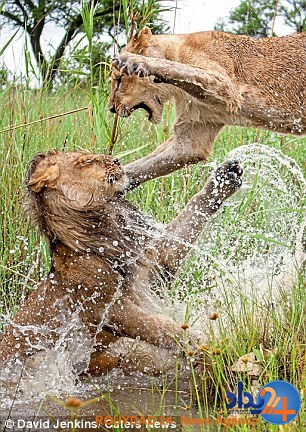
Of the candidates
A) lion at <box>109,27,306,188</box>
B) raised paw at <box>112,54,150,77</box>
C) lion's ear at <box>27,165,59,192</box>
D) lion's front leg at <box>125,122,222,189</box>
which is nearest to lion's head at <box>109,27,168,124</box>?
lion at <box>109,27,306,188</box>

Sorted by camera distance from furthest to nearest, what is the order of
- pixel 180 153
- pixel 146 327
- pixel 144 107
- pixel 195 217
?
pixel 180 153 → pixel 144 107 → pixel 195 217 → pixel 146 327

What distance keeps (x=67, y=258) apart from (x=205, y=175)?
2451 mm

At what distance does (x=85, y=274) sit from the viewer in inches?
169

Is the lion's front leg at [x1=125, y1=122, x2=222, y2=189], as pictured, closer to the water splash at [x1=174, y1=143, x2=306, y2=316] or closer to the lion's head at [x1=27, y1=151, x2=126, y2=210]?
the water splash at [x1=174, y1=143, x2=306, y2=316]

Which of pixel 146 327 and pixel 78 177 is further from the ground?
pixel 78 177

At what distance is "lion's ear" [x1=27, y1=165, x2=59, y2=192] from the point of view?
431 cm

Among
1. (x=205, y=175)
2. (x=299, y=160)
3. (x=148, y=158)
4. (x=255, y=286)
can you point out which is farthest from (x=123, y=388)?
(x=299, y=160)

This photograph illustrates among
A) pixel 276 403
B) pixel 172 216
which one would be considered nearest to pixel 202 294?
pixel 172 216

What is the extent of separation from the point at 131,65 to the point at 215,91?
0.65 meters

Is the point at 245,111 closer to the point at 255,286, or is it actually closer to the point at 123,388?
the point at 255,286

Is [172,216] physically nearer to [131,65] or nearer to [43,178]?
[131,65]

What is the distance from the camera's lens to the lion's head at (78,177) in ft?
14.3

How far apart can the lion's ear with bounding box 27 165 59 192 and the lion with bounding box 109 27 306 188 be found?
0.86 meters

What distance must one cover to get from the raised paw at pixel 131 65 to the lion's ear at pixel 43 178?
69cm
